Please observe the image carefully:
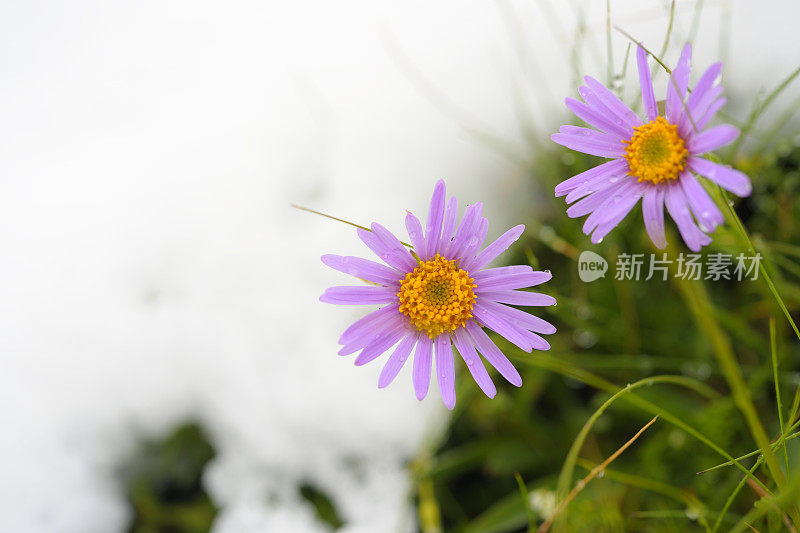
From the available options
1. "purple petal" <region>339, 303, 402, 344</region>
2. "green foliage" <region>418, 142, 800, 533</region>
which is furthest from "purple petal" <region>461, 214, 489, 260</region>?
"green foliage" <region>418, 142, 800, 533</region>

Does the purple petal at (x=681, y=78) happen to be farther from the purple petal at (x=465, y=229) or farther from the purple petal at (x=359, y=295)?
the purple petal at (x=359, y=295)

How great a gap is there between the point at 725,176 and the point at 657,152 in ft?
0.39

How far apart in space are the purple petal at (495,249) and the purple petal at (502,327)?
0.06m

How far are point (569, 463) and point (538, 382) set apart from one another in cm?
41

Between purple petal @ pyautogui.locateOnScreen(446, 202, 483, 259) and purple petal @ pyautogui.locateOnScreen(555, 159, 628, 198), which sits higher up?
purple petal @ pyautogui.locateOnScreen(555, 159, 628, 198)

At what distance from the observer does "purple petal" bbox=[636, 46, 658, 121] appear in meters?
0.59

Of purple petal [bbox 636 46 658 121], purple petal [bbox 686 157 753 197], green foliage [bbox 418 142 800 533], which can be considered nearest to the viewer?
purple petal [bbox 686 157 753 197]

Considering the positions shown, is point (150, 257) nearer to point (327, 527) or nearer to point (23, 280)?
point (23, 280)

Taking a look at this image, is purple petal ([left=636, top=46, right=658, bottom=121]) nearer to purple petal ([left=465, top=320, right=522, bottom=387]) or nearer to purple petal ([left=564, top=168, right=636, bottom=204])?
purple petal ([left=564, top=168, right=636, bottom=204])

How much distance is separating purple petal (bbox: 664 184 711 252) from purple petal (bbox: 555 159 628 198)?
61 millimetres

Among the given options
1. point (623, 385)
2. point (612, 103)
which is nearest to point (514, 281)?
point (612, 103)

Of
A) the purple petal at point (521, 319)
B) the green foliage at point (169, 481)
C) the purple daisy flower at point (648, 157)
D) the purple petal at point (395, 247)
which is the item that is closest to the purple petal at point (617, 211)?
the purple daisy flower at point (648, 157)

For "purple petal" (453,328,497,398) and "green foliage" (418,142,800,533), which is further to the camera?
"green foliage" (418,142,800,533)

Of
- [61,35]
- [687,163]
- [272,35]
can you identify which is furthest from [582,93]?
[61,35]
